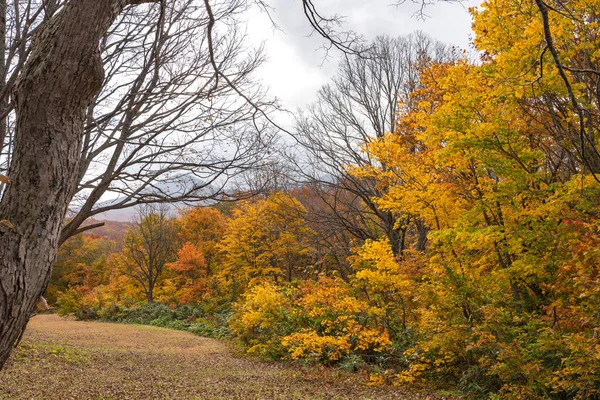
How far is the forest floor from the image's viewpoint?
5.66m

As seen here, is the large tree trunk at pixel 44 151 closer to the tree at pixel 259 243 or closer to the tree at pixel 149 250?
the tree at pixel 259 243

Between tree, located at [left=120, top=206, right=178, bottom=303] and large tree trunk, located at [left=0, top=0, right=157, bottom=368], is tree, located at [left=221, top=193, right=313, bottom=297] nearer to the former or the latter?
tree, located at [left=120, top=206, right=178, bottom=303]

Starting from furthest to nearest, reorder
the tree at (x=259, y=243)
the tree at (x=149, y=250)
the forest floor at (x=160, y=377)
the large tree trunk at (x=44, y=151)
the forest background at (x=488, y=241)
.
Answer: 1. the tree at (x=149, y=250)
2. the tree at (x=259, y=243)
3. the forest floor at (x=160, y=377)
4. the forest background at (x=488, y=241)
5. the large tree trunk at (x=44, y=151)

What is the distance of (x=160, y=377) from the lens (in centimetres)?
707

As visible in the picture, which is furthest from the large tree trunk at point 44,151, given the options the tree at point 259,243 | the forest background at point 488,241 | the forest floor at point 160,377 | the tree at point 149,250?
the tree at point 149,250

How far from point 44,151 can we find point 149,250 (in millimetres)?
23332

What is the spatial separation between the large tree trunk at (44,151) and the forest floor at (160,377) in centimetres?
481

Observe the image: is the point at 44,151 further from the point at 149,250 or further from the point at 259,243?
the point at 149,250

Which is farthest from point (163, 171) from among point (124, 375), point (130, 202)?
point (124, 375)

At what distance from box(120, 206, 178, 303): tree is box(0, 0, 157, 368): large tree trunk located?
2235cm

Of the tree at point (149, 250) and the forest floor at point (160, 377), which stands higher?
the tree at point (149, 250)

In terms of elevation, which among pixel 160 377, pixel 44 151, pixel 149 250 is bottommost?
pixel 160 377

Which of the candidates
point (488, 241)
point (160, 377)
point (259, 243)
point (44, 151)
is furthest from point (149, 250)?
point (44, 151)

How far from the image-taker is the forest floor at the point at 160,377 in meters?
5.66
